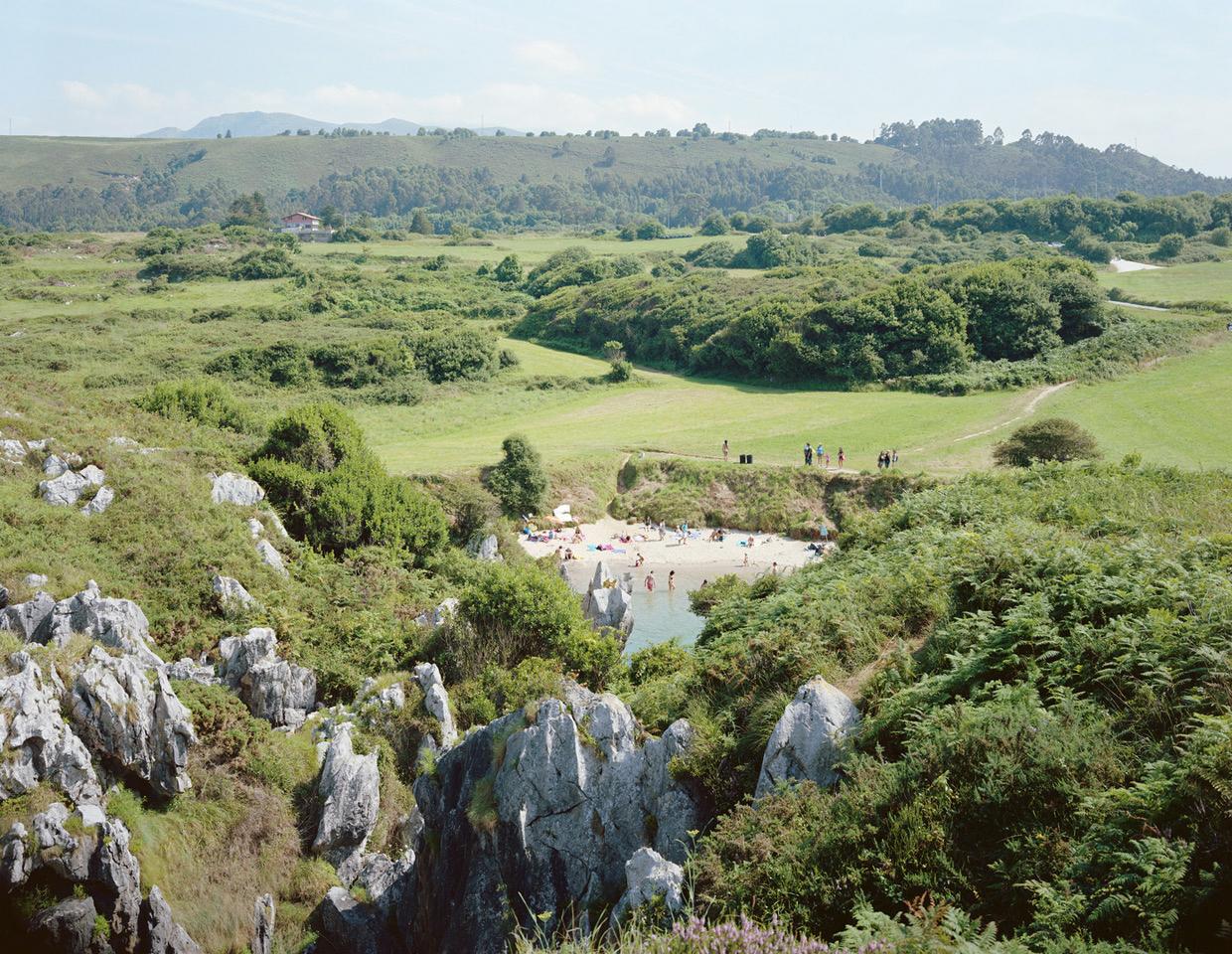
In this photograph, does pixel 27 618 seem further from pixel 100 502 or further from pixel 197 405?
pixel 197 405

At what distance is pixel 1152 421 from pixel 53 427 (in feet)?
151

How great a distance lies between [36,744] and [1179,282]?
3470 inches

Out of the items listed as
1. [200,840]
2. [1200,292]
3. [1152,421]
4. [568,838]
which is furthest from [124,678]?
[1200,292]

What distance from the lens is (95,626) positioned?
17.7 m

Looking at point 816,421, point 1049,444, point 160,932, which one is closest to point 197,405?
point 160,932

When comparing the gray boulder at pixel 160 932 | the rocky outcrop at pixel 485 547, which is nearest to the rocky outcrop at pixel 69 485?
the rocky outcrop at pixel 485 547

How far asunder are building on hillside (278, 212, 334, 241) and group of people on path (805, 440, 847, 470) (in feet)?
363

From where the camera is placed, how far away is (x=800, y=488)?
137 ft

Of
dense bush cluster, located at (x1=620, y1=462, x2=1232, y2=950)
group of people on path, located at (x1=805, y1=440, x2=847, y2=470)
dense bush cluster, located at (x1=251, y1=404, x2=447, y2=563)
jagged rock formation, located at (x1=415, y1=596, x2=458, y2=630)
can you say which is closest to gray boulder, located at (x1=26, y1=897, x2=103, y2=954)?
dense bush cluster, located at (x1=620, y1=462, x2=1232, y2=950)

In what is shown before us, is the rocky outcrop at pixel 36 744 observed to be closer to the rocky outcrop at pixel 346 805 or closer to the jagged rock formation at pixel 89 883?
the jagged rock formation at pixel 89 883

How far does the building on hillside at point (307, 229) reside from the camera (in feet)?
465

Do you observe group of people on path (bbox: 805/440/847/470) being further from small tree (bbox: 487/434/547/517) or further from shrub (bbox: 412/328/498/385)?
shrub (bbox: 412/328/498/385)

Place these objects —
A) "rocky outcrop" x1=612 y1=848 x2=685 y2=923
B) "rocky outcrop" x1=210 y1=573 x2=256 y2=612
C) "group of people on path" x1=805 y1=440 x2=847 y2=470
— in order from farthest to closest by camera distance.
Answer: "group of people on path" x1=805 y1=440 x2=847 y2=470
"rocky outcrop" x1=210 y1=573 x2=256 y2=612
"rocky outcrop" x1=612 y1=848 x2=685 y2=923

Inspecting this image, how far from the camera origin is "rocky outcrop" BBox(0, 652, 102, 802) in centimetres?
1428
